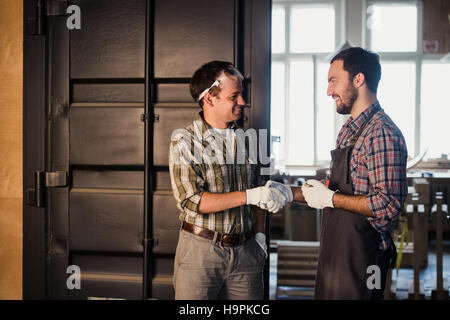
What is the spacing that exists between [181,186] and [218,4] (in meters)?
0.95

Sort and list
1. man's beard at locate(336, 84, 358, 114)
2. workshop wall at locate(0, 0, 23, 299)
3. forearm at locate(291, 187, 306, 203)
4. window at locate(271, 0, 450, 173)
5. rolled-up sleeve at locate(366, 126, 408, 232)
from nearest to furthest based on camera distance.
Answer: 1. rolled-up sleeve at locate(366, 126, 408, 232)
2. man's beard at locate(336, 84, 358, 114)
3. forearm at locate(291, 187, 306, 203)
4. workshop wall at locate(0, 0, 23, 299)
5. window at locate(271, 0, 450, 173)

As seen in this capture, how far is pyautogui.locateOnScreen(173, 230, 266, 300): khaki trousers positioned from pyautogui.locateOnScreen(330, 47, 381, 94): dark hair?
914 mm

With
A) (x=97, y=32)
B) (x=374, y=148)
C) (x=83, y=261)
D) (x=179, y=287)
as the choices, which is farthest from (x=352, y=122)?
(x=83, y=261)

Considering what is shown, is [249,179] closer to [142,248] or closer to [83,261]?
[142,248]

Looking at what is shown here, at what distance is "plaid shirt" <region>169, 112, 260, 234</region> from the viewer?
1.80 m

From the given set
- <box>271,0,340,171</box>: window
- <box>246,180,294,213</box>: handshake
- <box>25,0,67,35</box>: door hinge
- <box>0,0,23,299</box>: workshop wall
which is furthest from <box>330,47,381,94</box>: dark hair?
<box>271,0,340,171</box>: window

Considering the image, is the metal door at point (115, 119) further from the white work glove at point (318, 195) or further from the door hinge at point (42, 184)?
the white work glove at point (318, 195)

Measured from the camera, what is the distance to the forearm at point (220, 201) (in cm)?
178

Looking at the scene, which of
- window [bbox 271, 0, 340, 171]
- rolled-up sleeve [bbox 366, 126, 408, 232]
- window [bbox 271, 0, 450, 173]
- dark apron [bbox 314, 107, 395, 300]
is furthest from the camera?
window [bbox 271, 0, 340, 171]

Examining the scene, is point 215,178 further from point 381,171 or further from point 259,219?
point 381,171

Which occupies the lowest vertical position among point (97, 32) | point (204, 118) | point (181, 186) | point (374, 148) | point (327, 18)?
point (181, 186)

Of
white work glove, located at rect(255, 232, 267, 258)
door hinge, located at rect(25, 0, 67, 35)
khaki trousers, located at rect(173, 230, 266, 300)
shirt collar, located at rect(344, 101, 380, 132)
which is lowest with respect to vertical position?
khaki trousers, located at rect(173, 230, 266, 300)

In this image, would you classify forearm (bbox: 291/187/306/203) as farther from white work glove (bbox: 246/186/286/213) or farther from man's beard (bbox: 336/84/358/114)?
man's beard (bbox: 336/84/358/114)

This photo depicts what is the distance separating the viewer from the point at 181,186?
5.94 feet
